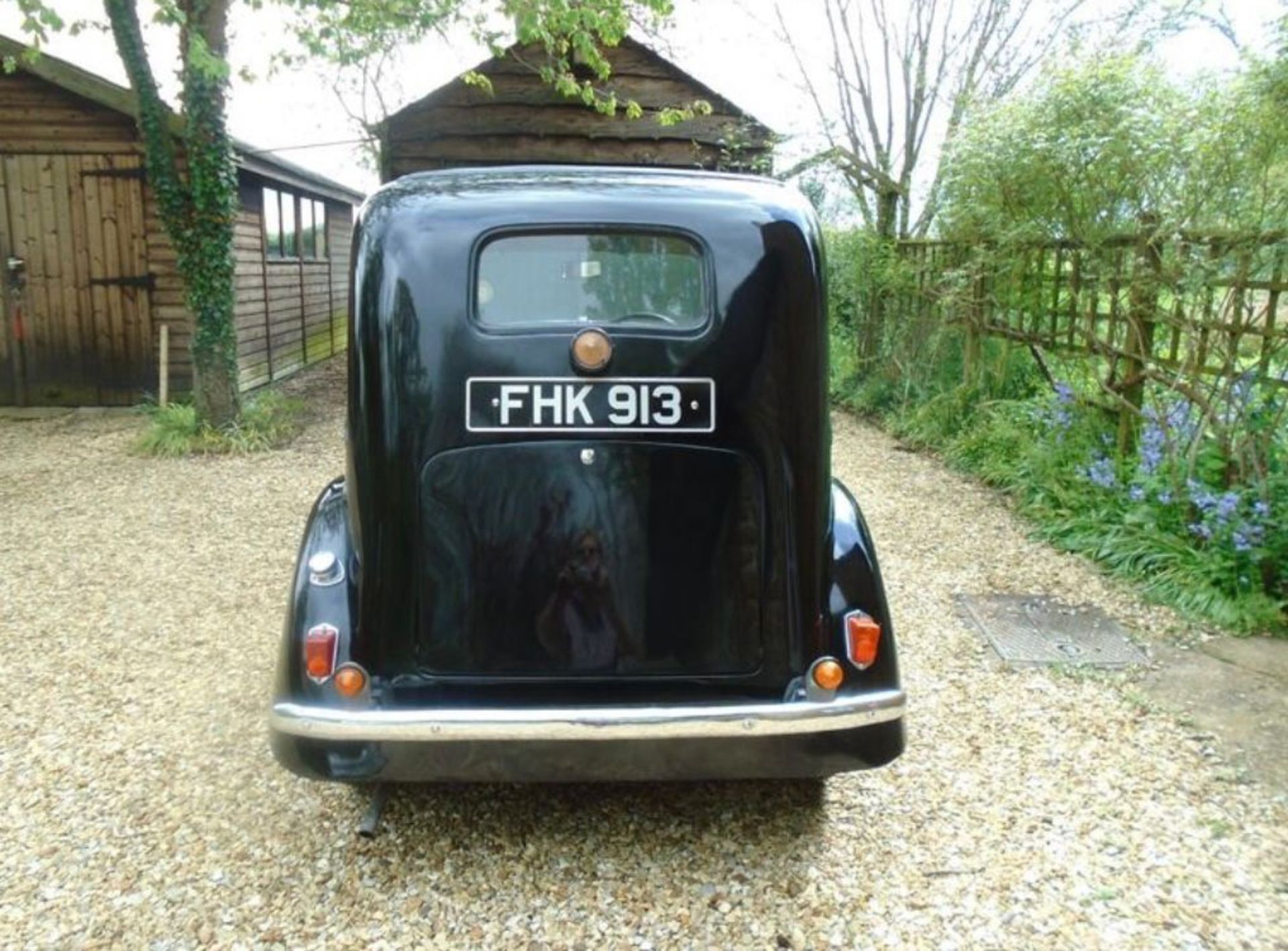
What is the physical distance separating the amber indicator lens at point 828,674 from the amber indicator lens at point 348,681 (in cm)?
118

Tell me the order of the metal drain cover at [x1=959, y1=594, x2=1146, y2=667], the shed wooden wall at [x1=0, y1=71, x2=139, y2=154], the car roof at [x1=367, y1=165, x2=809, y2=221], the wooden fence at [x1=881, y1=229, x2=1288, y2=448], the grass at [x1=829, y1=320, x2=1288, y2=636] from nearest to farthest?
1. the car roof at [x1=367, y1=165, x2=809, y2=221]
2. the metal drain cover at [x1=959, y1=594, x2=1146, y2=667]
3. the grass at [x1=829, y1=320, x2=1288, y2=636]
4. the wooden fence at [x1=881, y1=229, x2=1288, y2=448]
5. the shed wooden wall at [x1=0, y1=71, x2=139, y2=154]

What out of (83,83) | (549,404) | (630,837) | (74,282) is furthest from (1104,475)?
(74,282)

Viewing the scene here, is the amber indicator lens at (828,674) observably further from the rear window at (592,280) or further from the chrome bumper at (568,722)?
the rear window at (592,280)

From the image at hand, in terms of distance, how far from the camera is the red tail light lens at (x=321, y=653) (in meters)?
2.53

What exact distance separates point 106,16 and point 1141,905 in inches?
369

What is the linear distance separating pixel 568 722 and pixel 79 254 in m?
9.68

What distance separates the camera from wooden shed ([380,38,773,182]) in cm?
1065

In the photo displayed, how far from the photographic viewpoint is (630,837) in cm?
288

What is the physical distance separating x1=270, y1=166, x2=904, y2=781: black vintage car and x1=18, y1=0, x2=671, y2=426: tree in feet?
19.2

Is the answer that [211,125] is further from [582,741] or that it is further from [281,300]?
[582,741]

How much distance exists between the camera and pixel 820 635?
2605mm

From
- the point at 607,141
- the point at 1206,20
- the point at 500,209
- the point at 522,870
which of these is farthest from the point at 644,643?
the point at 1206,20

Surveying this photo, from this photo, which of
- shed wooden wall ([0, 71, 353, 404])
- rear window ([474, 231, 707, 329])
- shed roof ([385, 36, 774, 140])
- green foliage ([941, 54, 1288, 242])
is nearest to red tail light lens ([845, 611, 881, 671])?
rear window ([474, 231, 707, 329])

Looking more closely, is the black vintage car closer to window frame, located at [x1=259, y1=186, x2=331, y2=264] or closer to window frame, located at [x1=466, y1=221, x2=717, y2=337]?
window frame, located at [x1=466, y1=221, x2=717, y2=337]
